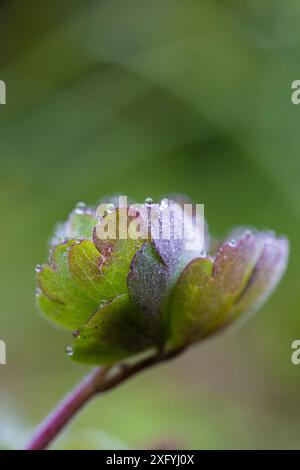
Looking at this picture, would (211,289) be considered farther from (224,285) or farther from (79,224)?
(79,224)

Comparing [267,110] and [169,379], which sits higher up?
[267,110]

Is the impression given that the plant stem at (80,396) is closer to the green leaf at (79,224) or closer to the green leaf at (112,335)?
the green leaf at (112,335)

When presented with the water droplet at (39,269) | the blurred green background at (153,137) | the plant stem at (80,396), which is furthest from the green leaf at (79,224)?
the blurred green background at (153,137)

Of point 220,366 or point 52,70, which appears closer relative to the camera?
point 220,366

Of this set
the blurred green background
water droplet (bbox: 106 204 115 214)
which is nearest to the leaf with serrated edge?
water droplet (bbox: 106 204 115 214)
